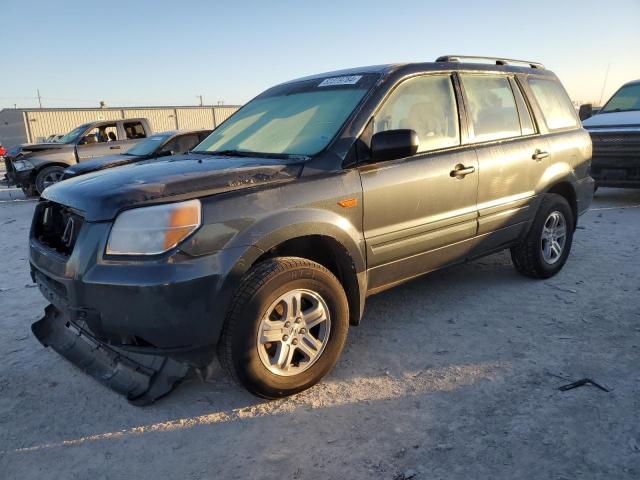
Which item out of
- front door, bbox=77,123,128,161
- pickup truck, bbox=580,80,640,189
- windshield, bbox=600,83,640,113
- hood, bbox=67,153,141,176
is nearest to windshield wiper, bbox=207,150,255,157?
hood, bbox=67,153,141,176

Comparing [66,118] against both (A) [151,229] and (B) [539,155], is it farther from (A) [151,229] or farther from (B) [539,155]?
(A) [151,229]

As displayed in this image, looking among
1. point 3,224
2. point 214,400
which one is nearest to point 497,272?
point 214,400

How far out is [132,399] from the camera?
2.57m

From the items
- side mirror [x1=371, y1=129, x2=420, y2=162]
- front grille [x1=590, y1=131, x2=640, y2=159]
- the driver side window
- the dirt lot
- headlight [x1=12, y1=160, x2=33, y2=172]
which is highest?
the driver side window

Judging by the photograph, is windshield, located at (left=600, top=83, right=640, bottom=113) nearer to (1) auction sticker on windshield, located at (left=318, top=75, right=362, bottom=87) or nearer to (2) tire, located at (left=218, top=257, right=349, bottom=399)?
(1) auction sticker on windshield, located at (left=318, top=75, right=362, bottom=87)

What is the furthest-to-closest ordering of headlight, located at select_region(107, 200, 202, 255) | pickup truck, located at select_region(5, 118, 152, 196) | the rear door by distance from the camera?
pickup truck, located at select_region(5, 118, 152, 196), the rear door, headlight, located at select_region(107, 200, 202, 255)

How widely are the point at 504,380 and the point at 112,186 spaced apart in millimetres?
2408

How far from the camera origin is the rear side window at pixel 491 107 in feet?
12.1

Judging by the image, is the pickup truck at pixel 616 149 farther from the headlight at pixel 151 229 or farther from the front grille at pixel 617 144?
the headlight at pixel 151 229

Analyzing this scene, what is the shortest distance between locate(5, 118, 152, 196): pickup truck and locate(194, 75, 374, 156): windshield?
9.26 metres

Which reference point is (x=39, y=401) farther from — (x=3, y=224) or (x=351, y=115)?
(x=3, y=224)

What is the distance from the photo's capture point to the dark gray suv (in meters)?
2.32

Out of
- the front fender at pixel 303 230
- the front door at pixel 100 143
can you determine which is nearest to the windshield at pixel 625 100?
the front fender at pixel 303 230

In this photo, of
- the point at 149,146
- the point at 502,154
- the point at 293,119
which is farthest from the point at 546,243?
the point at 149,146
